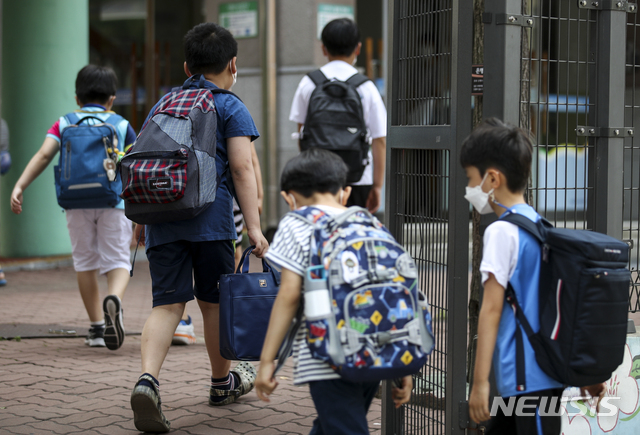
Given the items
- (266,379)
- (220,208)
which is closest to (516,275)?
(266,379)

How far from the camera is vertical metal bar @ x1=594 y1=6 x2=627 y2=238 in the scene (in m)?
3.51

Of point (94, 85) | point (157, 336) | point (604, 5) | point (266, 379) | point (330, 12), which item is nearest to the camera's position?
point (266, 379)

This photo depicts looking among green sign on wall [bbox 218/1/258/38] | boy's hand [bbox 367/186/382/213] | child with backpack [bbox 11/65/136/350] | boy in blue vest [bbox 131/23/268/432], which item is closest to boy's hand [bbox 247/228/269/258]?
boy in blue vest [bbox 131/23/268/432]

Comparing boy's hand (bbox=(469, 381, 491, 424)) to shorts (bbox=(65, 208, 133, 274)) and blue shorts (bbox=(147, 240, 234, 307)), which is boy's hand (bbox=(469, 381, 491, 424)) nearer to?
blue shorts (bbox=(147, 240, 234, 307))

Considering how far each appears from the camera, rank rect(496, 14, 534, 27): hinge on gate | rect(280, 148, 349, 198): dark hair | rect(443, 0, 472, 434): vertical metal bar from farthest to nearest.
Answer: rect(443, 0, 472, 434): vertical metal bar, rect(496, 14, 534, 27): hinge on gate, rect(280, 148, 349, 198): dark hair

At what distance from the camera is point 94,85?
19.9 ft

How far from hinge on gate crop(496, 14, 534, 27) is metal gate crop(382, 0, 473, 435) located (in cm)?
18

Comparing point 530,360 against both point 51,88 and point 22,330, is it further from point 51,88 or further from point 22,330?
point 51,88

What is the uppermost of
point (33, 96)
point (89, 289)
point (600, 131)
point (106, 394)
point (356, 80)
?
point (33, 96)

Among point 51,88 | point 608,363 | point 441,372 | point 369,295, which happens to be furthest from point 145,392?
point 51,88

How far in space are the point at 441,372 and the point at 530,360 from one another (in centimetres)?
97

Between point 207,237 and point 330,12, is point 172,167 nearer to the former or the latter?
point 207,237

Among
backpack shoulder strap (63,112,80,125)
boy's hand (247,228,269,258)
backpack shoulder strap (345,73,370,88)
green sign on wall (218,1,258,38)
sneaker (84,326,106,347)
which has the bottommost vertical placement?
sneaker (84,326,106,347)

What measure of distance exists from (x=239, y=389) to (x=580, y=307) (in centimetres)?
251
